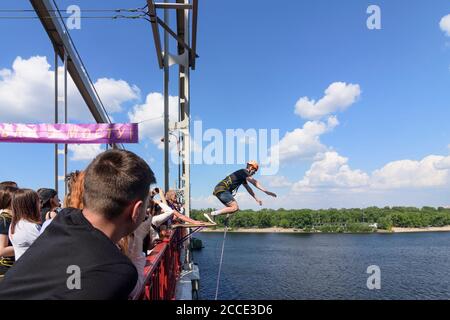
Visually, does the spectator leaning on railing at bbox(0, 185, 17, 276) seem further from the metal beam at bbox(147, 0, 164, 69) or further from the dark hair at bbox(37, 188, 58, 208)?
the metal beam at bbox(147, 0, 164, 69)

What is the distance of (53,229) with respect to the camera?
1.18 m

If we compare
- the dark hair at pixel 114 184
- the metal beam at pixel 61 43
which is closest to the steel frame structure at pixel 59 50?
the metal beam at pixel 61 43

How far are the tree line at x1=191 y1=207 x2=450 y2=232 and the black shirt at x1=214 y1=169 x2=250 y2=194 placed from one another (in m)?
105

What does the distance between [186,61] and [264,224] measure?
11181cm

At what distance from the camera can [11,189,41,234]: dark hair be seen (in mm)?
3373

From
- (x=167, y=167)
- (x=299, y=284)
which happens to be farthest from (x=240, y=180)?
(x=299, y=284)

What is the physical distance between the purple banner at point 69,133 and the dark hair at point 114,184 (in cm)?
1002

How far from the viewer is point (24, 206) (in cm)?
338

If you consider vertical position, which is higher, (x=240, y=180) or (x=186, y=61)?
(x=186, y=61)

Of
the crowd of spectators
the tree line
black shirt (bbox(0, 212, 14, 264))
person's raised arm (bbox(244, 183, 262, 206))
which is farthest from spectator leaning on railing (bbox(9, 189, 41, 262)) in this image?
the tree line

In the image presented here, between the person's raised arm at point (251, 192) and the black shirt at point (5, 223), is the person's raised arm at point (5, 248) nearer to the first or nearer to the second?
the black shirt at point (5, 223)

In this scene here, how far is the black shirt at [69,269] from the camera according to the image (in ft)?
3.48
